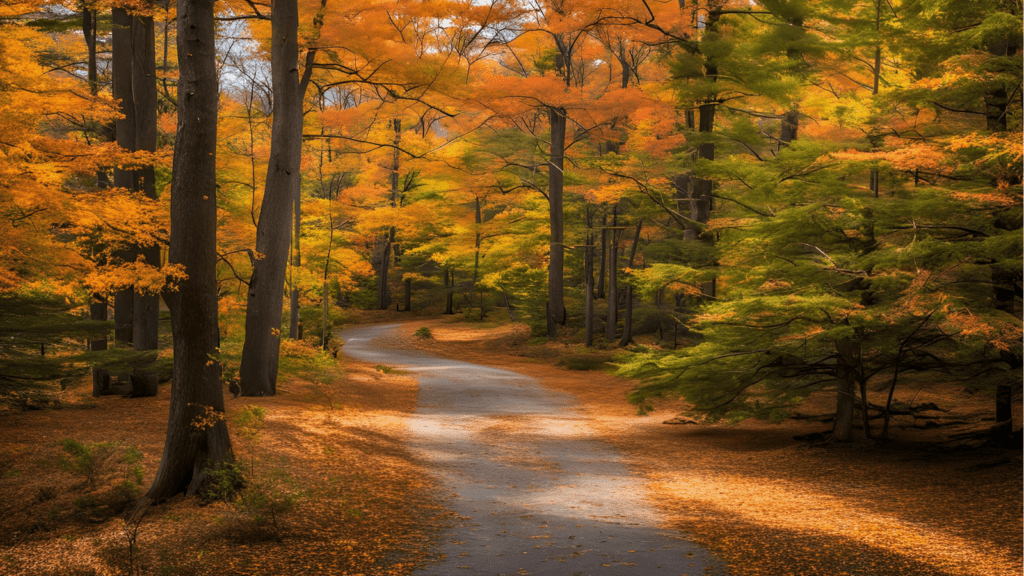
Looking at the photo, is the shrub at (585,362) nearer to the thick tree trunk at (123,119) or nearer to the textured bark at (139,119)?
the textured bark at (139,119)

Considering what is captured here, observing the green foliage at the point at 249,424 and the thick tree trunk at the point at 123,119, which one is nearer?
the green foliage at the point at 249,424

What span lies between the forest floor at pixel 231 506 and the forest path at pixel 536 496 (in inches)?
16.2

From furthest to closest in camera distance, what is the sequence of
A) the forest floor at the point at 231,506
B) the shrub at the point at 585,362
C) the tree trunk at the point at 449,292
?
the tree trunk at the point at 449,292
the shrub at the point at 585,362
the forest floor at the point at 231,506

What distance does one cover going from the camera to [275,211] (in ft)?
40.0

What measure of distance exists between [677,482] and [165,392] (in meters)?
9.64

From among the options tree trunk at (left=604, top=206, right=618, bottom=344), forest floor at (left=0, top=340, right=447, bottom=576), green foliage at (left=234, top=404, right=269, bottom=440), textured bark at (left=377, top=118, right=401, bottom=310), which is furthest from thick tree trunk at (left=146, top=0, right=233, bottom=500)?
textured bark at (left=377, top=118, right=401, bottom=310)

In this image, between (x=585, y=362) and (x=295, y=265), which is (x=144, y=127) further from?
(x=585, y=362)

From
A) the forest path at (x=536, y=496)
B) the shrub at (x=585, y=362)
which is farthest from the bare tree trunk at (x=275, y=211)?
the shrub at (x=585, y=362)

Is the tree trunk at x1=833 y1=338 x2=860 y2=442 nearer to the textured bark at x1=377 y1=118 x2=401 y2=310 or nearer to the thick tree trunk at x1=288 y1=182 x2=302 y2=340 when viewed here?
the thick tree trunk at x1=288 y1=182 x2=302 y2=340

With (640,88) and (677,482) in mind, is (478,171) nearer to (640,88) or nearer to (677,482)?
(640,88)

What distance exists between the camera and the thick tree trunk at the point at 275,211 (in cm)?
1212

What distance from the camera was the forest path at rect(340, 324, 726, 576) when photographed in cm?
504

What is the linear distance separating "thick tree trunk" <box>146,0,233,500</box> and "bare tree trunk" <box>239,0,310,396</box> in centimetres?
582

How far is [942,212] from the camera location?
8.05 m
